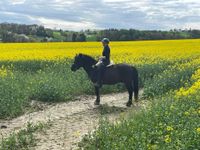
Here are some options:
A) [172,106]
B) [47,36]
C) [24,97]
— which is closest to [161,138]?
[172,106]

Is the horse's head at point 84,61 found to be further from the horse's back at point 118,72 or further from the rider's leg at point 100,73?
the horse's back at point 118,72

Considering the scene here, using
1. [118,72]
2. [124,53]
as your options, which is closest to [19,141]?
[118,72]

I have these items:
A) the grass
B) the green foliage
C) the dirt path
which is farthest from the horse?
the grass

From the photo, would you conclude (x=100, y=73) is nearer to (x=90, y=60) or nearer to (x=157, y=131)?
(x=90, y=60)

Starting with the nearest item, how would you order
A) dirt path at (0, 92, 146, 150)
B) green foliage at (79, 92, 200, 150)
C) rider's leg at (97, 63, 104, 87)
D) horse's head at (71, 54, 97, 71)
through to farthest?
green foliage at (79, 92, 200, 150) < dirt path at (0, 92, 146, 150) < rider's leg at (97, 63, 104, 87) < horse's head at (71, 54, 97, 71)

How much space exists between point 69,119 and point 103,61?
11.4 feet

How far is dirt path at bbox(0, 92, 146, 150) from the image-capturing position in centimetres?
1092

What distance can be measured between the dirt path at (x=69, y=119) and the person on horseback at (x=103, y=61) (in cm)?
100

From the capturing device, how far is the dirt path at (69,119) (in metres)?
10.9

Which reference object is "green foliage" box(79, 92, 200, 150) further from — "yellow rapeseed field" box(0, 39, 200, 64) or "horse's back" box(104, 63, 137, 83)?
"yellow rapeseed field" box(0, 39, 200, 64)

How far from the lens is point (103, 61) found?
Answer: 16.6m

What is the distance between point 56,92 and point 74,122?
4.98 meters

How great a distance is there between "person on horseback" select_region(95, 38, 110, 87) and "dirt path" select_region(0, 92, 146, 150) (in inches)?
39.4

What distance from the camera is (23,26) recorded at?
87.2 metres
